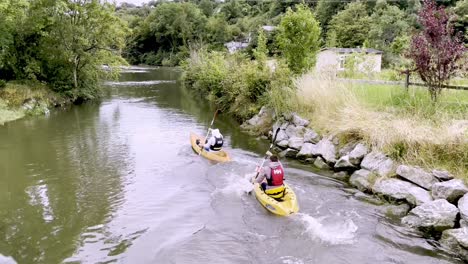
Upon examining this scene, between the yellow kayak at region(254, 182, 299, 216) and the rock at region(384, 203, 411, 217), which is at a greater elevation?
the yellow kayak at region(254, 182, 299, 216)

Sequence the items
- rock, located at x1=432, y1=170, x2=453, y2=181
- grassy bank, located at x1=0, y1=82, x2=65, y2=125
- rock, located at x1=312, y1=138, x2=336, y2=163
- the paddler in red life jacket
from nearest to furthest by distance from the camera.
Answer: rock, located at x1=432, y1=170, x2=453, y2=181 → the paddler in red life jacket → rock, located at x1=312, y1=138, x2=336, y2=163 → grassy bank, located at x1=0, y1=82, x2=65, y2=125

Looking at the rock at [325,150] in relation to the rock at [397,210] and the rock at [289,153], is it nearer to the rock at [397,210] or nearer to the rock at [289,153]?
the rock at [289,153]

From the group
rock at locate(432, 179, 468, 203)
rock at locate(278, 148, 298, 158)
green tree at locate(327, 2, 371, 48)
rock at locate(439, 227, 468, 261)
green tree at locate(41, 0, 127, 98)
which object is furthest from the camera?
green tree at locate(327, 2, 371, 48)

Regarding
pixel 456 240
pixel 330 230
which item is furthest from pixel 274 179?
pixel 456 240

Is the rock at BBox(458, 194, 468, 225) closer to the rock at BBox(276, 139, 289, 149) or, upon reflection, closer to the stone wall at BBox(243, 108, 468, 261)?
the stone wall at BBox(243, 108, 468, 261)

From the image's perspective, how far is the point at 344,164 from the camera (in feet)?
35.4

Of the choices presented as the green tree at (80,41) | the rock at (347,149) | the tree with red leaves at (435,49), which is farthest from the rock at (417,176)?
the green tree at (80,41)

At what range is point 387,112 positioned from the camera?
36.8 ft

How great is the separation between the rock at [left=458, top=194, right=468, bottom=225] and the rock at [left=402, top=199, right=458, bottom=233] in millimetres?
103

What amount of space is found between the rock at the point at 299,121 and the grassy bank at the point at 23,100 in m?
13.7

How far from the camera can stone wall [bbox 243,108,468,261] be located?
23.6ft

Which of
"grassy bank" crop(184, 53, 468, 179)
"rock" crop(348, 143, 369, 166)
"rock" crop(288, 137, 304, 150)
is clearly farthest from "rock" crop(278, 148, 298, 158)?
"rock" crop(348, 143, 369, 166)

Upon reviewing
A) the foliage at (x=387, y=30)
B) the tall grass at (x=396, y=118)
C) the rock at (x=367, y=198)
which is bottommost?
the rock at (x=367, y=198)

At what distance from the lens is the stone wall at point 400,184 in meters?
7.20
